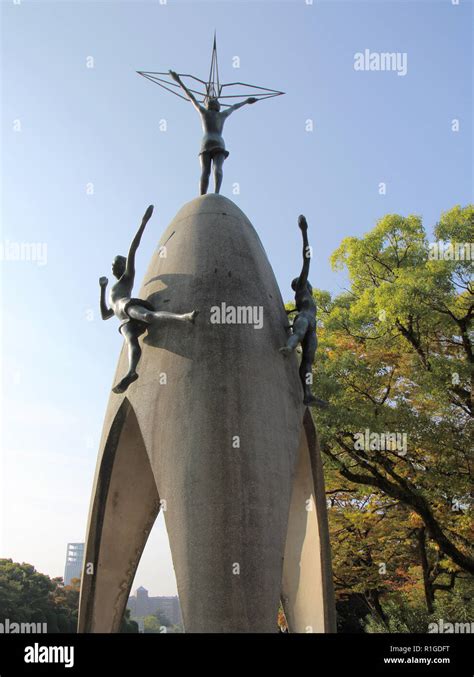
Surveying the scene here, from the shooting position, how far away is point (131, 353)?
834cm

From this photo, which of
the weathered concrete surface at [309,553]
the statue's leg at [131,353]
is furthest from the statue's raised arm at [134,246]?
the weathered concrete surface at [309,553]

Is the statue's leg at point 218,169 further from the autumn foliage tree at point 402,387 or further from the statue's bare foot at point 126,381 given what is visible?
the autumn foliage tree at point 402,387

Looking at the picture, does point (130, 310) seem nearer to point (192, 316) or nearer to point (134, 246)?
point (192, 316)

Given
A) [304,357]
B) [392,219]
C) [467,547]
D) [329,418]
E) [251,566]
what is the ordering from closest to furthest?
[251,566] < [304,357] < [329,418] < [467,547] < [392,219]

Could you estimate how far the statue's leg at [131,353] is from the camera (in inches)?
322

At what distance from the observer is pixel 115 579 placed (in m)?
9.23

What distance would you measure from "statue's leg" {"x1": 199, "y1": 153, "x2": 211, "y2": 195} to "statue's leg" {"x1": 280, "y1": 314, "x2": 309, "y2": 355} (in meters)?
3.37

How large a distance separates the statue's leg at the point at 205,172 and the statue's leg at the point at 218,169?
129 mm

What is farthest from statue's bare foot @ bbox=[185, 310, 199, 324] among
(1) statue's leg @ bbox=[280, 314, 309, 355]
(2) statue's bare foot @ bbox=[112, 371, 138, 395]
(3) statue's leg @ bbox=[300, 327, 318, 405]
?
(3) statue's leg @ bbox=[300, 327, 318, 405]

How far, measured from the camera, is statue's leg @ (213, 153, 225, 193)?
10.9m
